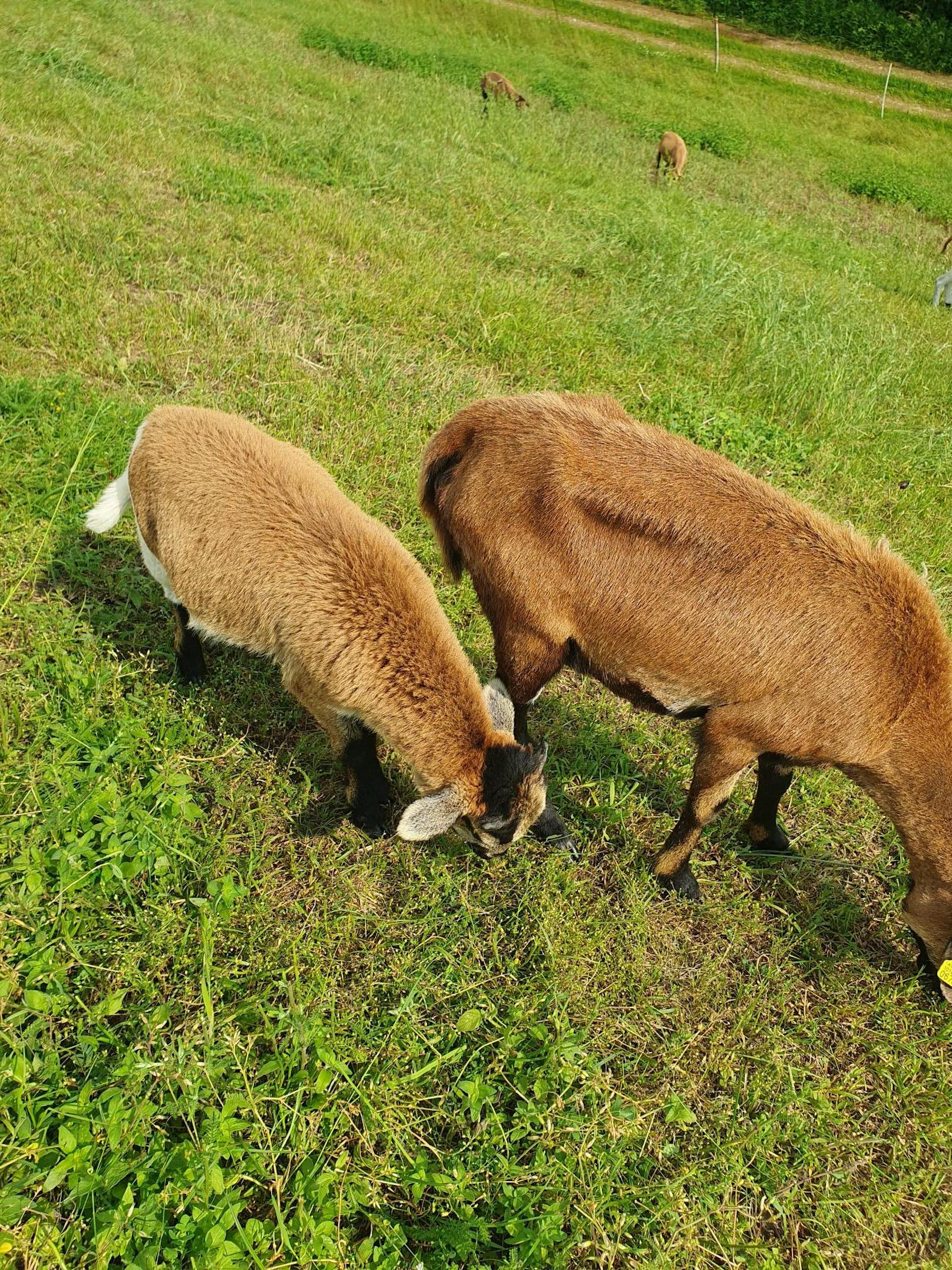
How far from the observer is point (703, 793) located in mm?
3604

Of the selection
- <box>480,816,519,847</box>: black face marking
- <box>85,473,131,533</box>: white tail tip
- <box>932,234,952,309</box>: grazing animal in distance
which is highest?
<box>932,234,952,309</box>: grazing animal in distance

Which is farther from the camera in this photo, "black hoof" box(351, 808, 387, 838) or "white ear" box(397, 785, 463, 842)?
"black hoof" box(351, 808, 387, 838)

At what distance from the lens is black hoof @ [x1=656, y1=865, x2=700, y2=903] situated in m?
3.84

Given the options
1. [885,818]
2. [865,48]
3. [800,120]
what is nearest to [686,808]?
[885,818]

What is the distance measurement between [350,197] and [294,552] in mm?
7753

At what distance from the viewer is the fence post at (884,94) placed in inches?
1101

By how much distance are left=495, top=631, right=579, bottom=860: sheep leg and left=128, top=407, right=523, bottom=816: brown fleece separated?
1.06 ft

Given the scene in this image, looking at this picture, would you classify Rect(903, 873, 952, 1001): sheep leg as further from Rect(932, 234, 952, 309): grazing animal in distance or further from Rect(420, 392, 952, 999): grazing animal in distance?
Rect(932, 234, 952, 309): grazing animal in distance

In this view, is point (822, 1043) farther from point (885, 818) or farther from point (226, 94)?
point (226, 94)

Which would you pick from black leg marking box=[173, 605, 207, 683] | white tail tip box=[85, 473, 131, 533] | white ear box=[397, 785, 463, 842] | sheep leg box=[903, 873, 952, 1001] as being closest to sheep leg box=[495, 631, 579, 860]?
white ear box=[397, 785, 463, 842]

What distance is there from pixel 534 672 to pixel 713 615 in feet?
2.83

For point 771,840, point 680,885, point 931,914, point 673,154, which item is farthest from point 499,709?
point 673,154

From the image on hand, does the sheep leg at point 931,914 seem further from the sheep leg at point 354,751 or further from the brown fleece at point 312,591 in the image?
the sheep leg at point 354,751

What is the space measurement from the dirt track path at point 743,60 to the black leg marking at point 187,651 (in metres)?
33.7
